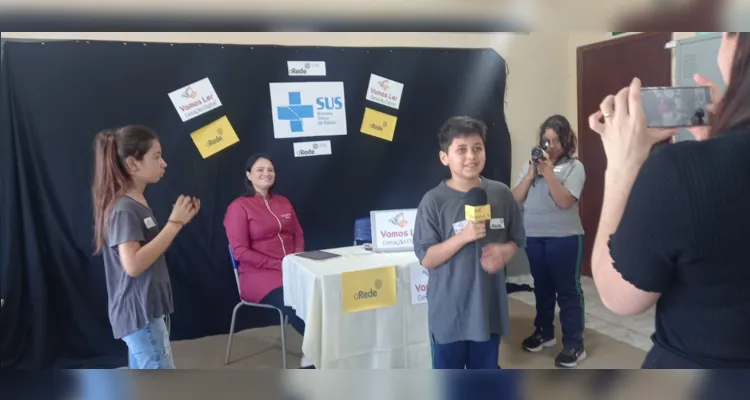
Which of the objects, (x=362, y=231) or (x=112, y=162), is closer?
(x=112, y=162)

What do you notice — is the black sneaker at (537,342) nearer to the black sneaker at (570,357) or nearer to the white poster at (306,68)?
the black sneaker at (570,357)

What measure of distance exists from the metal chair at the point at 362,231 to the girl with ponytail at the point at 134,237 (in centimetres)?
Result: 38

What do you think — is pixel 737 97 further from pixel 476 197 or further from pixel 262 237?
pixel 262 237

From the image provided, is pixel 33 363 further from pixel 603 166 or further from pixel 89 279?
pixel 603 166

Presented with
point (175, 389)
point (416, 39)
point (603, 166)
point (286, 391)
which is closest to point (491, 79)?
point (416, 39)

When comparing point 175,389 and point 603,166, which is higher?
point 603,166

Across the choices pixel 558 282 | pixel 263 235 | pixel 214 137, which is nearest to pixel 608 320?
pixel 558 282

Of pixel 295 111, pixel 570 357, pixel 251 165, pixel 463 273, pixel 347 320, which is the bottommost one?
pixel 570 357

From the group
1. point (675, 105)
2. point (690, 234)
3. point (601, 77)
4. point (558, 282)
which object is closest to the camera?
point (690, 234)

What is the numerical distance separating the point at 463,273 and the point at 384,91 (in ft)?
1.53

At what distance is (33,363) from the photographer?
1.22 meters

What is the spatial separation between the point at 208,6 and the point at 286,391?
2.86 ft

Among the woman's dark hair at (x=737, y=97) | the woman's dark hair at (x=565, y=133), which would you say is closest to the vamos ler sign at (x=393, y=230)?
the woman's dark hair at (x=565, y=133)

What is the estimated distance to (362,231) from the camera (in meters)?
1.29
